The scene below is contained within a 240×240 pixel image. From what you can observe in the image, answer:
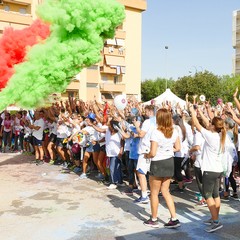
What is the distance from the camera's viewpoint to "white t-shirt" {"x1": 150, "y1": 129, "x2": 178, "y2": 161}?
4.89m

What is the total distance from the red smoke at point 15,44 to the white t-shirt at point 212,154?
3850 millimetres

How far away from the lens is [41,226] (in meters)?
5.04

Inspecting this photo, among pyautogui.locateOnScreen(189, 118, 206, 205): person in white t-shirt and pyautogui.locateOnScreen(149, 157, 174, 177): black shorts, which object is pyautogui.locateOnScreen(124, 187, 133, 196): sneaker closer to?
pyautogui.locateOnScreen(189, 118, 206, 205): person in white t-shirt

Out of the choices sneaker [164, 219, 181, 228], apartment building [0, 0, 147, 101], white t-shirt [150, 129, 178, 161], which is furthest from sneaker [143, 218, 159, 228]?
apartment building [0, 0, 147, 101]

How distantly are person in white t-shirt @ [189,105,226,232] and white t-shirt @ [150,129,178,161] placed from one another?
1.54ft

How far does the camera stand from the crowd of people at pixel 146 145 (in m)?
4.91

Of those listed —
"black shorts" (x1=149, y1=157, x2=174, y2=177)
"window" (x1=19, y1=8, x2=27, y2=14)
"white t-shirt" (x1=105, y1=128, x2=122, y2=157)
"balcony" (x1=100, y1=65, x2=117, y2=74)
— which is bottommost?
"black shorts" (x1=149, y1=157, x2=174, y2=177)

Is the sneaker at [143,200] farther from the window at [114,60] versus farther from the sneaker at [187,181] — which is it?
the window at [114,60]

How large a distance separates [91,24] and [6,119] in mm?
8014

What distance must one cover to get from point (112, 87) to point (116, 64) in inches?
107

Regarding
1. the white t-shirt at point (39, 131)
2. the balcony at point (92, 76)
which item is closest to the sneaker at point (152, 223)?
the white t-shirt at point (39, 131)

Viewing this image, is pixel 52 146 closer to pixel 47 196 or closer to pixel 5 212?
pixel 47 196

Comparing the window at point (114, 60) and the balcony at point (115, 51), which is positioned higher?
the balcony at point (115, 51)

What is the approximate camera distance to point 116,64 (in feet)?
140
